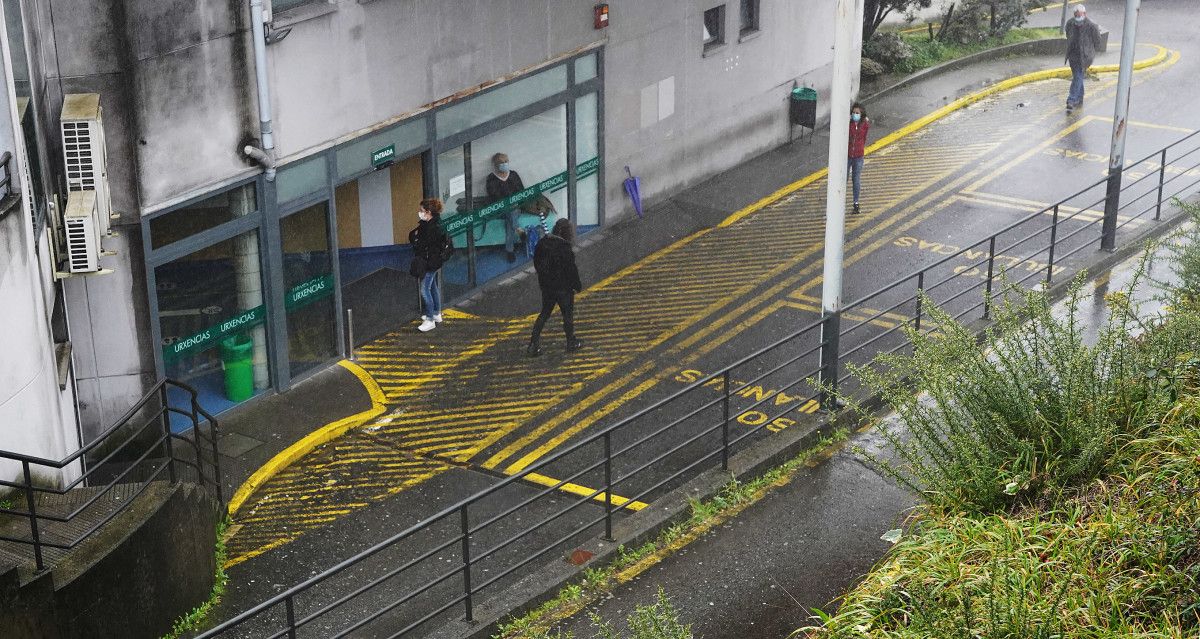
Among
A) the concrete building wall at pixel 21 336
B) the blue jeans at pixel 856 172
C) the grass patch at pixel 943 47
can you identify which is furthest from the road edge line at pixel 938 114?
the concrete building wall at pixel 21 336

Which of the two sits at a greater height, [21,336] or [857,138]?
[21,336]

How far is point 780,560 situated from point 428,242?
7.05 meters

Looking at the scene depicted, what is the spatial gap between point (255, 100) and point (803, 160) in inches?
434

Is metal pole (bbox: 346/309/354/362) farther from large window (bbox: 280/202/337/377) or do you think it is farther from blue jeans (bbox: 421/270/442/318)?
blue jeans (bbox: 421/270/442/318)

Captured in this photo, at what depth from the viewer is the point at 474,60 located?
1714cm

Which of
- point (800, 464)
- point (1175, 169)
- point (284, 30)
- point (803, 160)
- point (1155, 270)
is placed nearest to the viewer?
point (800, 464)

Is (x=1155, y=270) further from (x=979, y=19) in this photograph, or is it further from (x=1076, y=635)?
(x=979, y=19)

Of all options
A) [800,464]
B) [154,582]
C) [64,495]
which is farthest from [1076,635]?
[64,495]

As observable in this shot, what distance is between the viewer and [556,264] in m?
16.1

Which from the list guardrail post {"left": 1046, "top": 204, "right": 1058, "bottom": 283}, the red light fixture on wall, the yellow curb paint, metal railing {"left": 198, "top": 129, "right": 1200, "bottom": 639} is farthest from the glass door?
guardrail post {"left": 1046, "top": 204, "right": 1058, "bottom": 283}

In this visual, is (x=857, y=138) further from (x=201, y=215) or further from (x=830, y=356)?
(x=201, y=215)

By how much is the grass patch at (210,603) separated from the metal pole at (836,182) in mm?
5085

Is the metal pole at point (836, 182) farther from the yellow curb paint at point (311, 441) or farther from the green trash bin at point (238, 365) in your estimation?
the green trash bin at point (238, 365)

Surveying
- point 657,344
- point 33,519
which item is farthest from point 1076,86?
point 33,519
